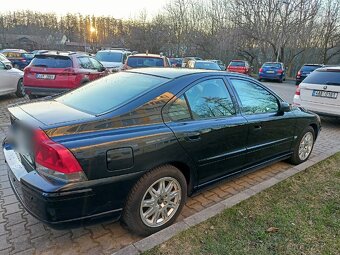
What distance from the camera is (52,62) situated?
795 cm

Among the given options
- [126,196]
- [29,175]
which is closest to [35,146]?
[29,175]

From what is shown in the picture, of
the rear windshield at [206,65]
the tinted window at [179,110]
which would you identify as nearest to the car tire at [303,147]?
the tinted window at [179,110]

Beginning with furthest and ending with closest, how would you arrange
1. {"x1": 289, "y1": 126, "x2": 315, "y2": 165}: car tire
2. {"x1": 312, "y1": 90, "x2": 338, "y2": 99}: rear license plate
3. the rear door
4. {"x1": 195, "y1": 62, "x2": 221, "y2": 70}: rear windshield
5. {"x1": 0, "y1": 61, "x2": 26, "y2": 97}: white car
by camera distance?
{"x1": 195, "y1": 62, "x2": 221, "y2": 70}: rear windshield → {"x1": 0, "y1": 61, "x2": 26, "y2": 97}: white car → {"x1": 312, "y1": 90, "x2": 338, "y2": 99}: rear license plate → {"x1": 289, "y1": 126, "x2": 315, "y2": 165}: car tire → the rear door

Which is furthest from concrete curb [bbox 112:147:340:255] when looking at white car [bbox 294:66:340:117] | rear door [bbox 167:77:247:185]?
white car [bbox 294:66:340:117]

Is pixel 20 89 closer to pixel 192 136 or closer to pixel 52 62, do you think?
pixel 52 62

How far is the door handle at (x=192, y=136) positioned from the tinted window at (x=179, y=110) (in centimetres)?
17

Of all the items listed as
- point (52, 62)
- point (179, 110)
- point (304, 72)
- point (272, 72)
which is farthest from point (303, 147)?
point (272, 72)

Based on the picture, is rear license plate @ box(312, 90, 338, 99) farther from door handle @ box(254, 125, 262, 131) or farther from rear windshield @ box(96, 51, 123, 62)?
rear windshield @ box(96, 51, 123, 62)

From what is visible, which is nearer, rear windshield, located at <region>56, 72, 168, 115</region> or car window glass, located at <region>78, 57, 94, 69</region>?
rear windshield, located at <region>56, 72, 168, 115</region>

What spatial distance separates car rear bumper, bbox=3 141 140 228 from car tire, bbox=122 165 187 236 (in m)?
0.13

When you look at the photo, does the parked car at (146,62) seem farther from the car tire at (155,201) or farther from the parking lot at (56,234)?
the car tire at (155,201)

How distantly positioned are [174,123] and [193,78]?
2.05 feet

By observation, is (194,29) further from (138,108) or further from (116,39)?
(138,108)

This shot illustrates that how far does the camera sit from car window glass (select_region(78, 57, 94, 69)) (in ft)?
27.9
